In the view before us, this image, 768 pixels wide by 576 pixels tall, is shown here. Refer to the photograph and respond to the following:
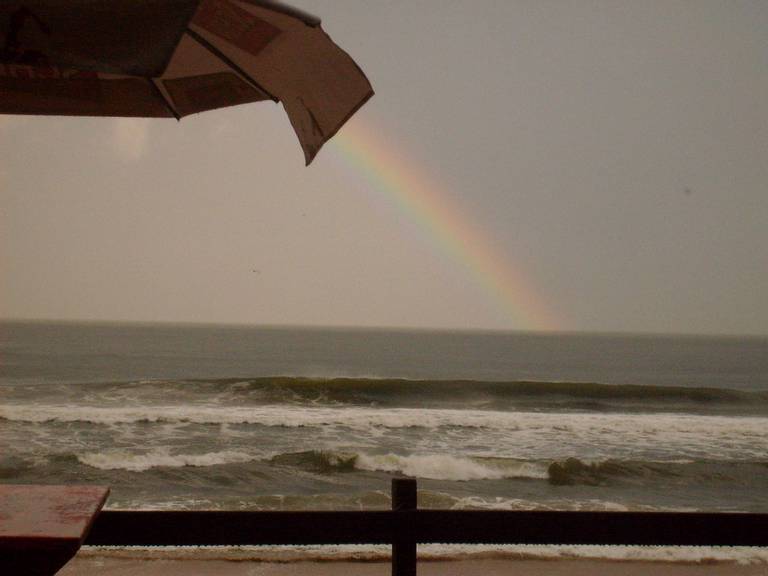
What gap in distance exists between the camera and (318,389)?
2708cm

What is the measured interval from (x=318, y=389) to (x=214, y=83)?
2466 cm

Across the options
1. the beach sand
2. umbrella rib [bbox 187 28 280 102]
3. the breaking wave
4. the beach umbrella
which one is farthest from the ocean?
umbrella rib [bbox 187 28 280 102]

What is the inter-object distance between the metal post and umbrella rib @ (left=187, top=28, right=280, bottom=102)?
1.68 meters

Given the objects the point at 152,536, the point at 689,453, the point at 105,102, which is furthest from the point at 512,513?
the point at 689,453

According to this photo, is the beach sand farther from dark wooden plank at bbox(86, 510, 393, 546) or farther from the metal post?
dark wooden plank at bbox(86, 510, 393, 546)

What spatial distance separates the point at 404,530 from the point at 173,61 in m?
A: 2.10

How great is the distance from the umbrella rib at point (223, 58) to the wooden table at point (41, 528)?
168cm

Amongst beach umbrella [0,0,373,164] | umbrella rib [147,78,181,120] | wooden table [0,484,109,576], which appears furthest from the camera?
umbrella rib [147,78,181,120]

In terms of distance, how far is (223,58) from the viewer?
103 inches

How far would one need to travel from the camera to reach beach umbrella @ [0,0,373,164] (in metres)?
1.95

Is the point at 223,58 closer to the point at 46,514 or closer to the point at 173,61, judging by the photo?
the point at 173,61

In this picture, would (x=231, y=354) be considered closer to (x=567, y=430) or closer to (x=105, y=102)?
(x=567, y=430)

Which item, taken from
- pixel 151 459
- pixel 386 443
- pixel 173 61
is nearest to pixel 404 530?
pixel 173 61

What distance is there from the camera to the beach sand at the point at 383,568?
250 inches
